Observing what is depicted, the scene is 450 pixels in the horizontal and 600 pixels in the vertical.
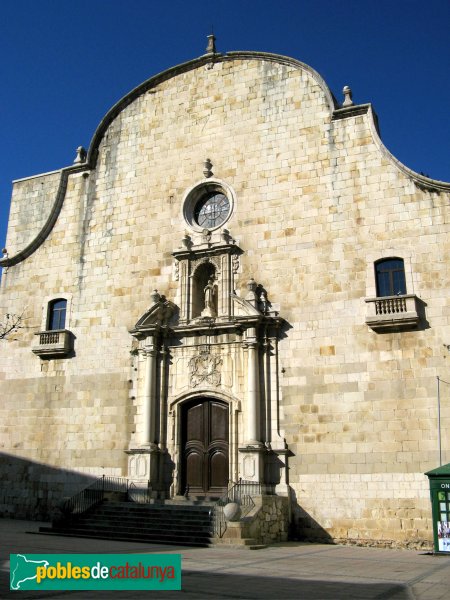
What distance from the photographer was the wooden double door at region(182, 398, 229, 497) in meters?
17.8

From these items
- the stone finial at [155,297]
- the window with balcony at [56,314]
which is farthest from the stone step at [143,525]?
the window with balcony at [56,314]

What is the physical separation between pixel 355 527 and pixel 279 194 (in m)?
9.48

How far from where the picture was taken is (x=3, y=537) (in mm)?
14367

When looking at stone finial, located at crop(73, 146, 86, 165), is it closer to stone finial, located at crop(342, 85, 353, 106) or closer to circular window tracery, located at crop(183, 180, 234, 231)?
circular window tracery, located at crop(183, 180, 234, 231)

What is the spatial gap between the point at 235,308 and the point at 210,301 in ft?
3.21

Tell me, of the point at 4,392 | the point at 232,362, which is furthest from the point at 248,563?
the point at 4,392

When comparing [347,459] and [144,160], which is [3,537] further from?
[144,160]

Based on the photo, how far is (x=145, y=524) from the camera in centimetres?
1576

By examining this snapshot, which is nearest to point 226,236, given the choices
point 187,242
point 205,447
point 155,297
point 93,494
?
point 187,242

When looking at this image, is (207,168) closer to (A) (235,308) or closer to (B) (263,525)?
(A) (235,308)

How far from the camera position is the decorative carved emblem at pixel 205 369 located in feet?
60.3

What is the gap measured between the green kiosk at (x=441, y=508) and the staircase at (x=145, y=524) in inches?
→ 192

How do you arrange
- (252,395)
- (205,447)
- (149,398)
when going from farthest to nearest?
(149,398)
(205,447)
(252,395)

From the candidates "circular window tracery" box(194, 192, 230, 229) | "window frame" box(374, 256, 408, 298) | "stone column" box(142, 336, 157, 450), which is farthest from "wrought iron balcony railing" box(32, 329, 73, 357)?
"window frame" box(374, 256, 408, 298)
